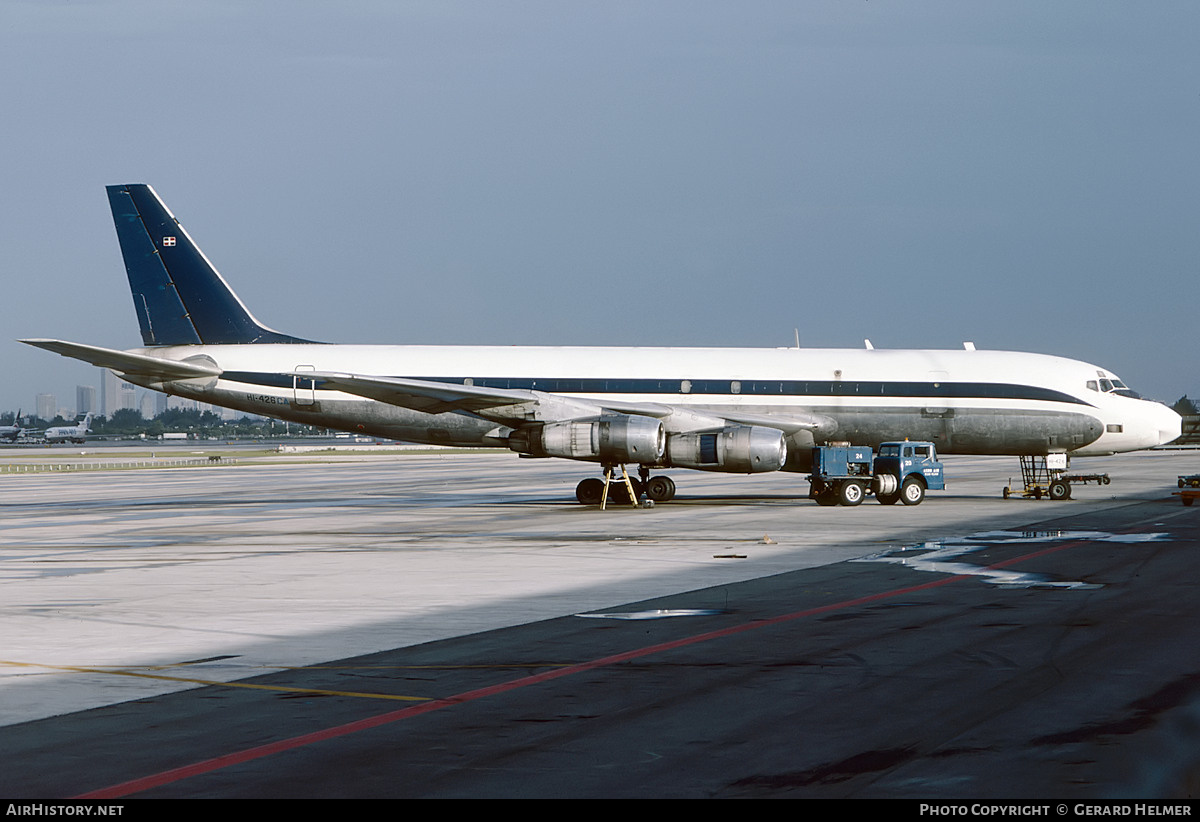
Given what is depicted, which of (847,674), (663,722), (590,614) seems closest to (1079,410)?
(590,614)

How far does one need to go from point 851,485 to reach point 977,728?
26.5m

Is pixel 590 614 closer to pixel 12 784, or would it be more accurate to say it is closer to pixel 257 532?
pixel 12 784

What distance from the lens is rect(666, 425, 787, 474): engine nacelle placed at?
32969mm

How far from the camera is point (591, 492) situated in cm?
3697

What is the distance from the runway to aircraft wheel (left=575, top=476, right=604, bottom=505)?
1047 cm

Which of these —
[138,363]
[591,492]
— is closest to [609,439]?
[591,492]

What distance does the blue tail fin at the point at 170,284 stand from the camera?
A: 131 ft

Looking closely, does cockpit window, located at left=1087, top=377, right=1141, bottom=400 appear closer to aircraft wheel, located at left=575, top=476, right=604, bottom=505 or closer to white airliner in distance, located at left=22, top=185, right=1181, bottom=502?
white airliner in distance, located at left=22, top=185, right=1181, bottom=502

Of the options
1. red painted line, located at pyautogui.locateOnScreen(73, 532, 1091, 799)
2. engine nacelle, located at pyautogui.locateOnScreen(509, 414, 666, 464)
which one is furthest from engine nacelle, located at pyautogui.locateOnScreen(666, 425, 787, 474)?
red painted line, located at pyautogui.locateOnScreen(73, 532, 1091, 799)

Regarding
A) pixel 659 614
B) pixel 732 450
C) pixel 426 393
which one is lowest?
pixel 659 614

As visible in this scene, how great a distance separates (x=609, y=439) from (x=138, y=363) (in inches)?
580

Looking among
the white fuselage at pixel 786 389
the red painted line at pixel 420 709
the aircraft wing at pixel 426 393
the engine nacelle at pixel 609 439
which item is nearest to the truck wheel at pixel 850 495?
the white fuselage at pixel 786 389

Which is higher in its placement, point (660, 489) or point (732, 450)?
point (732, 450)

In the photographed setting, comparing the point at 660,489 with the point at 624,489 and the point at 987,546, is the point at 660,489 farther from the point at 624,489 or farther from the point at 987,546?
the point at 987,546
